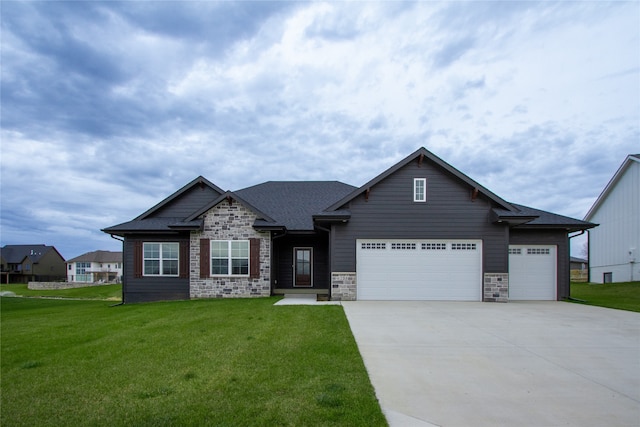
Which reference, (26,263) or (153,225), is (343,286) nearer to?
(153,225)

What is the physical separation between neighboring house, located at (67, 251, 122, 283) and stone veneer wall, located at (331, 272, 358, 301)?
192ft

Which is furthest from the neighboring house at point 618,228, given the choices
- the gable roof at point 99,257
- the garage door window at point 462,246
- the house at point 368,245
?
the gable roof at point 99,257

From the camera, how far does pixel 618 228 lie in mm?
23531

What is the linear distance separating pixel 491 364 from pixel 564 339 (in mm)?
2913

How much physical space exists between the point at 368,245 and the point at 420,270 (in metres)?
2.04

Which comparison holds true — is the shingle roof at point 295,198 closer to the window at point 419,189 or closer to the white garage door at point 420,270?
the white garage door at point 420,270

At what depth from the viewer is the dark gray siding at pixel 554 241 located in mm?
15125

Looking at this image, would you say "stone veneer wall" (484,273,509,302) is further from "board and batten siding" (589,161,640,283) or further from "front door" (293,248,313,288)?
"board and batten siding" (589,161,640,283)

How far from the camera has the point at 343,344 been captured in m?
7.00

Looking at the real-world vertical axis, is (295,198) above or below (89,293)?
above

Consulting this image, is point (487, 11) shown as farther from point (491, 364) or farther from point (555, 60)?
point (491, 364)

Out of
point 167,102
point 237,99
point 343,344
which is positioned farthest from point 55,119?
point 343,344

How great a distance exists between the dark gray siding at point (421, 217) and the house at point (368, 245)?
0.04 metres

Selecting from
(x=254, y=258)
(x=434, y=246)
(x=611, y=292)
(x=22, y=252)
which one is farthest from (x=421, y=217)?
(x=22, y=252)
